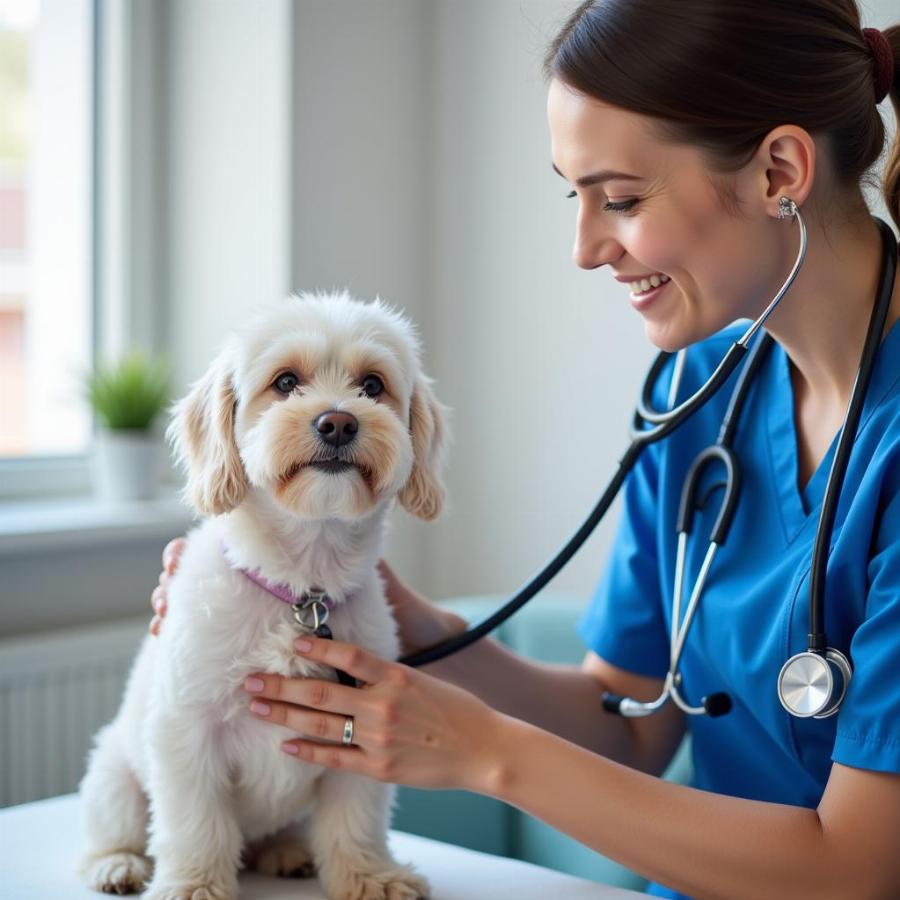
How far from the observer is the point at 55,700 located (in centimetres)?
211

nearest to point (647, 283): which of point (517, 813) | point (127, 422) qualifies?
point (517, 813)


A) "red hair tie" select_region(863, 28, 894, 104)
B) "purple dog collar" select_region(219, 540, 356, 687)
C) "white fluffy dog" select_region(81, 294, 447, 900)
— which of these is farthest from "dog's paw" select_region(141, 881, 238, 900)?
"red hair tie" select_region(863, 28, 894, 104)

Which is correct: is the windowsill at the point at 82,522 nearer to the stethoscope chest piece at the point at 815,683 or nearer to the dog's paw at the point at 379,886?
the dog's paw at the point at 379,886

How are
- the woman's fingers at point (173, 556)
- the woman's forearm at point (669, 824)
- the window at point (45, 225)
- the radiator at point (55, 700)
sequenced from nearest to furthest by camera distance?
the woman's forearm at point (669, 824) → the woman's fingers at point (173, 556) → the radiator at point (55, 700) → the window at point (45, 225)

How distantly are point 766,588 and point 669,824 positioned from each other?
0.30 m

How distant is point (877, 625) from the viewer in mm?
1053

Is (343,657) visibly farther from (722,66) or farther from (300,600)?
(722,66)

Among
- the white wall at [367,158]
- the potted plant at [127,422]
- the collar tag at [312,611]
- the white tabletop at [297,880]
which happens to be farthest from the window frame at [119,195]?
the collar tag at [312,611]

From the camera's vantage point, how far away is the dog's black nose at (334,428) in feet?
3.57

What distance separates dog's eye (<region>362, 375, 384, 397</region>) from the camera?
1.18 m

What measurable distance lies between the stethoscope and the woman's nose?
6.4 inches

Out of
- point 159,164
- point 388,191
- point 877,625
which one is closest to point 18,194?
point 159,164

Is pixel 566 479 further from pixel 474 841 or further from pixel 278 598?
pixel 278 598

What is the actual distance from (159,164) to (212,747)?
5.91ft
